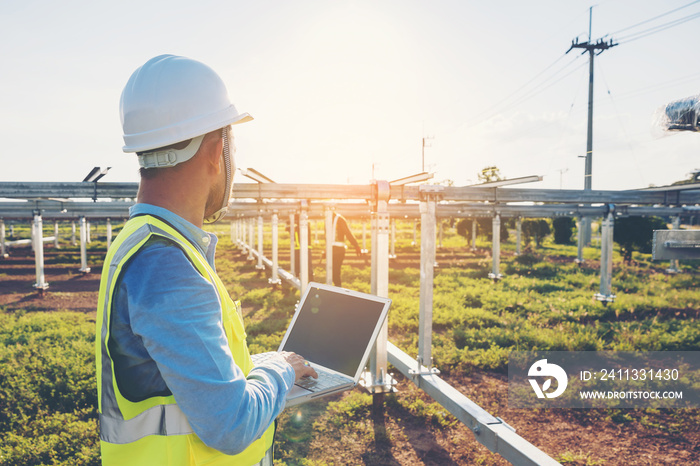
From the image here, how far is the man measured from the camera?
0.97 meters

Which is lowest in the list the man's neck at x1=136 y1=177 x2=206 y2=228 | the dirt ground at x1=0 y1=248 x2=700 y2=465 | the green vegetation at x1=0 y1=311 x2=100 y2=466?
the dirt ground at x1=0 y1=248 x2=700 y2=465

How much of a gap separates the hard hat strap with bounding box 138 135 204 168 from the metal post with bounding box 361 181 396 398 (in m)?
2.38

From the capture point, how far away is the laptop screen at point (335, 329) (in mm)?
2229

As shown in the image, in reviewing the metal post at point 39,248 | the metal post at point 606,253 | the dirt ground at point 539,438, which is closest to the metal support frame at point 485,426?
the dirt ground at point 539,438

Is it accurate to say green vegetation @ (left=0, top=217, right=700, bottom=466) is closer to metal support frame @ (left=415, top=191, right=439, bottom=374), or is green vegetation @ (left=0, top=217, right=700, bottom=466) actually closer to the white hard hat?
metal support frame @ (left=415, top=191, right=439, bottom=374)

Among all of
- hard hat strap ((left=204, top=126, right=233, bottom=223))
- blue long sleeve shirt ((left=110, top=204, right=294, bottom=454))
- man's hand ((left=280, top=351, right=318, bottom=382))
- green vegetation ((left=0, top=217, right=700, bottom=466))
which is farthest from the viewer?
green vegetation ((left=0, top=217, right=700, bottom=466))

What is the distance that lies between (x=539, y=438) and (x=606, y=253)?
20.9ft

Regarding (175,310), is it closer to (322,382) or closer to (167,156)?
(167,156)

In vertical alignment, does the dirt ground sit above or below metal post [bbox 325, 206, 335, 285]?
below

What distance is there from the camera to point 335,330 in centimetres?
233

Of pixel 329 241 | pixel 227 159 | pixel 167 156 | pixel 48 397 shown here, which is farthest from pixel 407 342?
pixel 167 156

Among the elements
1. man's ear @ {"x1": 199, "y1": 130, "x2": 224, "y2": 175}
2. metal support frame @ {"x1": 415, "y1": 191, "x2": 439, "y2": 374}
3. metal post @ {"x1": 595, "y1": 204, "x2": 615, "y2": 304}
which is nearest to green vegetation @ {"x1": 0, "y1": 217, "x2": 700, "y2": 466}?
metal post @ {"x1": 595, "y1": 204, "x2": 615, "y2": 304}

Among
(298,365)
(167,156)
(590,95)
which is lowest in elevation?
(298,365)

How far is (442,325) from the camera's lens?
7.51 metres
